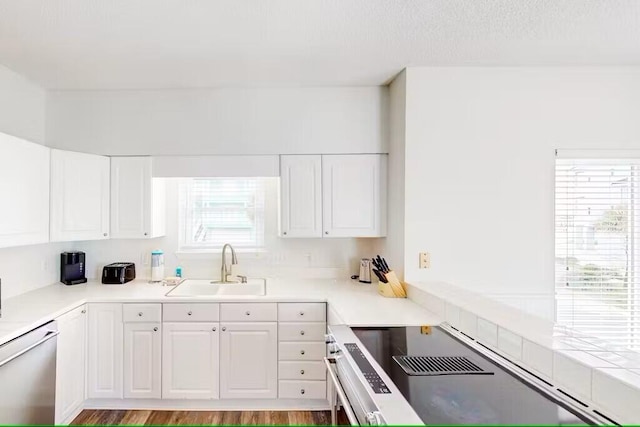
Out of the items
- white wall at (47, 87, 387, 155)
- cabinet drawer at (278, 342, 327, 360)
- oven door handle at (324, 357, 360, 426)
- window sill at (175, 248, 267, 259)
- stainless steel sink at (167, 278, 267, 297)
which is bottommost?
cabinet drawer at (278, 342, 327, 360)

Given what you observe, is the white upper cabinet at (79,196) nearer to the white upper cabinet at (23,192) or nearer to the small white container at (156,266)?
the white upper cabinet at (23,192)

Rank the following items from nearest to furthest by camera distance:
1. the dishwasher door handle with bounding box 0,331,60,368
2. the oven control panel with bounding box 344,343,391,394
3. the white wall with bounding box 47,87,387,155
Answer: the oven control panel with bounding box 344,343,391,394, the dishwasher door handle with bounding box 0,331,60,368, the white wall with bounding box 47,87,387,155

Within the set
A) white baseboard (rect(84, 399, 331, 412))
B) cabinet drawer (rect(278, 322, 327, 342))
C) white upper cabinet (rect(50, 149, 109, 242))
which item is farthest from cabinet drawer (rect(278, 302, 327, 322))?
white upper cabinet (rect(50, 149, 109, 242))

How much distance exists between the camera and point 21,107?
2568 mm

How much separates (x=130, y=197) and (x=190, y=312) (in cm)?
107

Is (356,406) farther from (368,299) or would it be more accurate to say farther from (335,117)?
(335,117)

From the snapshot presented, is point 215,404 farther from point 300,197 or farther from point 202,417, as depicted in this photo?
point 300,197

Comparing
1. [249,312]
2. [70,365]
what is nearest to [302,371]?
[249,312]

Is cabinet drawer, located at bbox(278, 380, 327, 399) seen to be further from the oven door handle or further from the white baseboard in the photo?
the oven door handle

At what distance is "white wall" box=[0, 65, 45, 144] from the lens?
2414 mm

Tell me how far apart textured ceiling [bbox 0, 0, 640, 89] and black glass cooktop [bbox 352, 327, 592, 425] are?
1.61 meters

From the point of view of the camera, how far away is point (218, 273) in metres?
3.10

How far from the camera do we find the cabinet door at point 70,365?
7.02 feet

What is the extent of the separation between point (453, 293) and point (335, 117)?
1.56 meters
